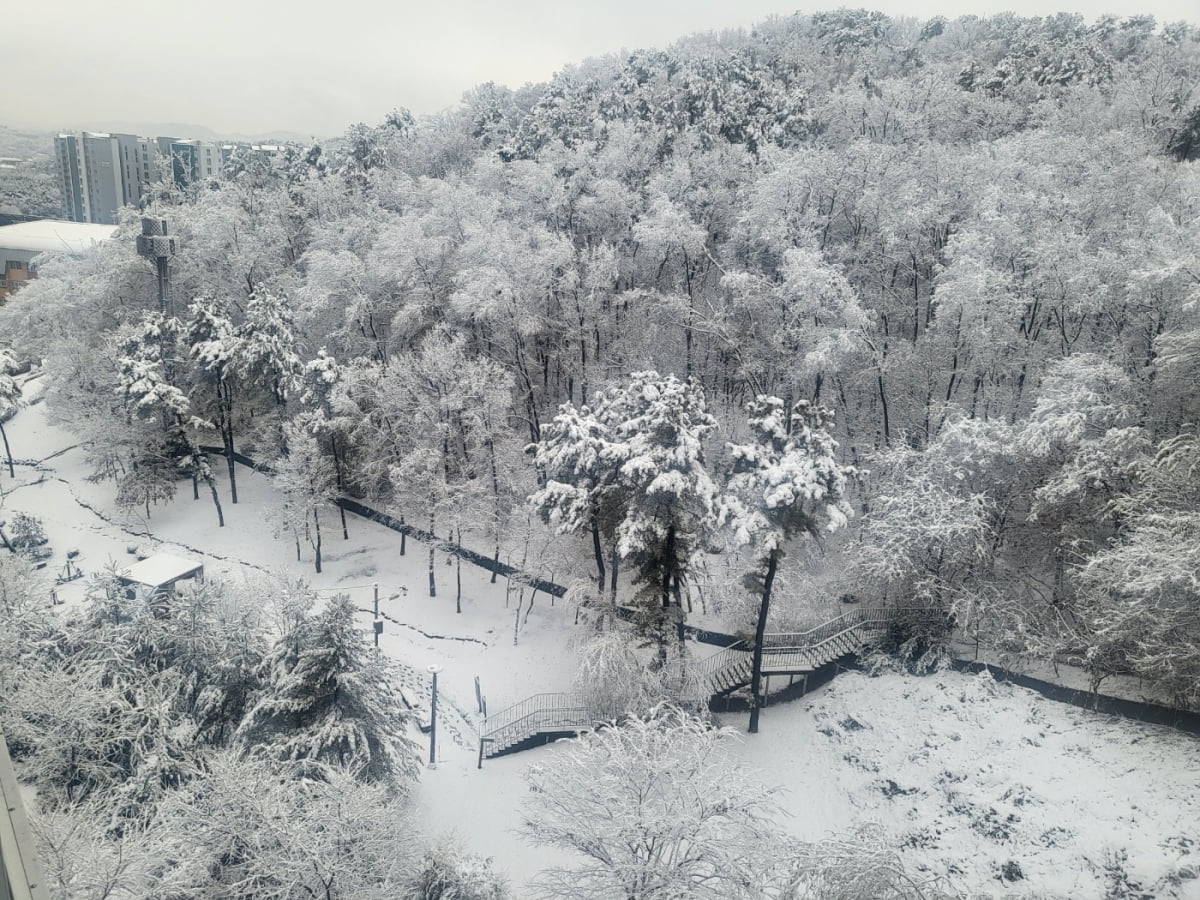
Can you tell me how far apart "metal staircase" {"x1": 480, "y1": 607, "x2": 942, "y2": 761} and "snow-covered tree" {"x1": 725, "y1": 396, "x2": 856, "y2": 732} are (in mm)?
3387

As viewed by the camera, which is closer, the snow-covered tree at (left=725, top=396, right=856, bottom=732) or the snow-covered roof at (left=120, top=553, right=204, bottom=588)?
the snow-covered tree at (left=725, top=396, right=856, bottom=732)

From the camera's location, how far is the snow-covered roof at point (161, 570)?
66.6ft

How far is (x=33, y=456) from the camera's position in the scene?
102 ft

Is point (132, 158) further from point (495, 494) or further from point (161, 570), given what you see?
point (495, 494)

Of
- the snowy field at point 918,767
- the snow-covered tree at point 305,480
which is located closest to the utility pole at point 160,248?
the snow-covered tree at point 305,480

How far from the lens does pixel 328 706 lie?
Result: 43.4 ft

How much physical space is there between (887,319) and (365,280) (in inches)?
741

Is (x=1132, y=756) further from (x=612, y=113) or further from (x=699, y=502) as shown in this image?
(x=612, y=113)

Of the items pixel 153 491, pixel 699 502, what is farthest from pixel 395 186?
pixel 699 502

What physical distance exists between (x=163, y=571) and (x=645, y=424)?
15.1 meters

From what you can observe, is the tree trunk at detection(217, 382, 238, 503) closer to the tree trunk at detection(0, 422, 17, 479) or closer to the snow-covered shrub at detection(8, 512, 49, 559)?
the snow-covered shrub at detection(8, 512, 49, 559)

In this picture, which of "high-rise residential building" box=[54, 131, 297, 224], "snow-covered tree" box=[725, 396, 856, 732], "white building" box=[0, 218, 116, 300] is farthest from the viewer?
"snow-covered tree" box=[725, 396, 856, 732]

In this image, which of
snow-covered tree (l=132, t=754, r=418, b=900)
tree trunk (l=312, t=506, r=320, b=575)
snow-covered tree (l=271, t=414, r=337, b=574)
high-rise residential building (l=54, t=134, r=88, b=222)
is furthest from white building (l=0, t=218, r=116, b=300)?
tree trunk (l=312, t=506, r=320, b=575)

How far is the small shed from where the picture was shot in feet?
66.2
